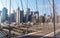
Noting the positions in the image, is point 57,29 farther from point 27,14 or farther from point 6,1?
point 6,1

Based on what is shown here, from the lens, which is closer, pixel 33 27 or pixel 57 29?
pixel 57 29

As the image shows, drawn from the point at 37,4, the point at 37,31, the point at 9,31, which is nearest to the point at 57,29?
the point at 37,31

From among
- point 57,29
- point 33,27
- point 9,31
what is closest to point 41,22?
point 33,27

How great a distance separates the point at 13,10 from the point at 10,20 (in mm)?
148

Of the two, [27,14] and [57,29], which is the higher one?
[27,14]

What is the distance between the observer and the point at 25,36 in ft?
8.30

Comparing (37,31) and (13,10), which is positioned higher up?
(13,10)

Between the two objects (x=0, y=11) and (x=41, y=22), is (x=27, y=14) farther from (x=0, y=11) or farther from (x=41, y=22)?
(x=0, y=11)

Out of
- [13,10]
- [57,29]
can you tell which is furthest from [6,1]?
[57,29]

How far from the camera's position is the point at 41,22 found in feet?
8.25

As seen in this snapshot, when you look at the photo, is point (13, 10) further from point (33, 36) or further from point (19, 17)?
point (33, 36)

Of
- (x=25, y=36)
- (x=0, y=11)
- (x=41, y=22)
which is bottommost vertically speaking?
(x=25, y=36)

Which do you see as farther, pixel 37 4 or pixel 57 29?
pixel 37 4

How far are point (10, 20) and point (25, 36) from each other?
1.03ft
